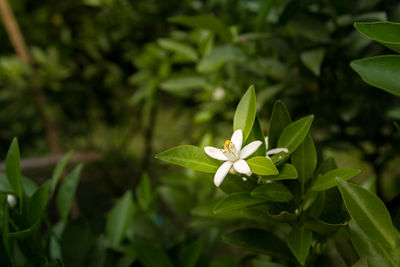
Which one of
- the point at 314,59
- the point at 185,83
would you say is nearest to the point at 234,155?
the point at 314,59

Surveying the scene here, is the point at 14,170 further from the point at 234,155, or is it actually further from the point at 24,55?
the point at 24,55

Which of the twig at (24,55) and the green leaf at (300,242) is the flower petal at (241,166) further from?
the twig at (24,55)

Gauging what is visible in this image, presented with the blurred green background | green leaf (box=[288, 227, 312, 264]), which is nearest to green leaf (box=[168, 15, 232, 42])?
the blurred green background

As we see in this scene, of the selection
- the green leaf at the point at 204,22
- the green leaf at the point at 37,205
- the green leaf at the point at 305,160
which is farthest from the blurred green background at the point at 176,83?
the green leaf at the point at 37,205

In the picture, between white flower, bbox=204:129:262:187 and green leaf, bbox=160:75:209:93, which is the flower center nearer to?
white flower, bbox=204:129:262:187

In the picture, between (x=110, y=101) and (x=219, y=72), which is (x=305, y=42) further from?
(x=110, y=101)

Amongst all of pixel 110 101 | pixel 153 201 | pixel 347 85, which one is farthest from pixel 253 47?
pixel 110 101
